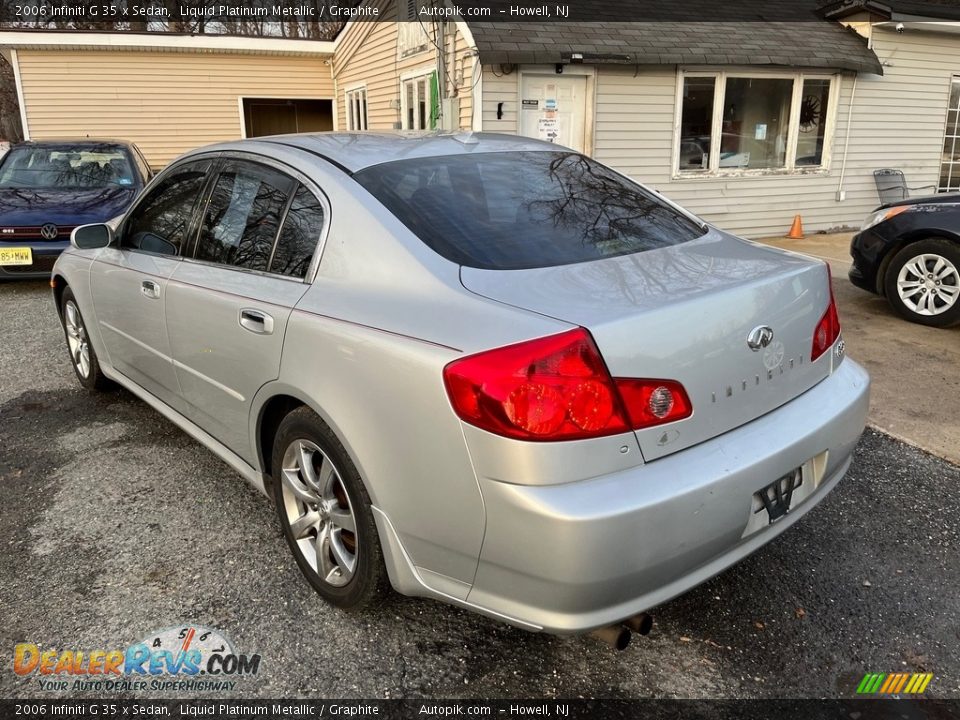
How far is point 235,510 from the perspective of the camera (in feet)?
10.8

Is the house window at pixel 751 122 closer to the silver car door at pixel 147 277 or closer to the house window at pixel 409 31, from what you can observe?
the house window at pixel 409 31

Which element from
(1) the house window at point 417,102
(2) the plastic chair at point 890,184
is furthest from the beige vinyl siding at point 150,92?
(2) the plastic chair at point 890,184

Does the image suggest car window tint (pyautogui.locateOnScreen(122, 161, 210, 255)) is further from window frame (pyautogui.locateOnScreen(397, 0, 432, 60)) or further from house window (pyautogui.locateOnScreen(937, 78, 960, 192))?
house window (pyautogui.locateOnScreen(937, 78, 960, 192))

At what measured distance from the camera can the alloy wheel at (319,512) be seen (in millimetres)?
2422

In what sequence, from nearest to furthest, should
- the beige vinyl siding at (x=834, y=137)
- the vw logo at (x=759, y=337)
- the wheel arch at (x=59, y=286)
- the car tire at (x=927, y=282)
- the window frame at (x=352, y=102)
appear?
the vw logo at (x=759, y=337), the wheel arch at (x=59, y=286), the car tire at (x=927, y=282), the beige vinyl siding at (x=834, y=137), the window frame at (x=352, y=102)

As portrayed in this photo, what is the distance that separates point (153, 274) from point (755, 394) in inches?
102

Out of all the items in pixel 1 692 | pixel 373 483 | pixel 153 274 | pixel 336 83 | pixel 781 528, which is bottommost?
pixel 1 692

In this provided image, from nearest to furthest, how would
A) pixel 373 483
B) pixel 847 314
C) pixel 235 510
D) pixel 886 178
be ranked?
pixel 373 483 → pixel 235 510 → pixel 847 314 → pixel 886 178

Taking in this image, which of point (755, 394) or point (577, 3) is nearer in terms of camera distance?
point (755, 394)

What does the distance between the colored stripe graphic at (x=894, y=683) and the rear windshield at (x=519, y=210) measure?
151 centimetres

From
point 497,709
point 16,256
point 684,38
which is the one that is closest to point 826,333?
point 497,709

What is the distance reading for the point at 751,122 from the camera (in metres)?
10.8

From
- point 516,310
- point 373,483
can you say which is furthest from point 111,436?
point 516,310

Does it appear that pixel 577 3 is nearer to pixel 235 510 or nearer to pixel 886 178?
pixel 886 178
